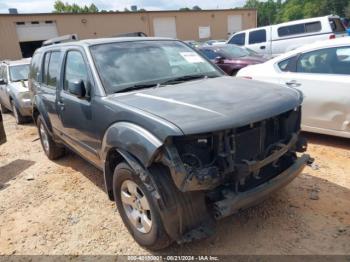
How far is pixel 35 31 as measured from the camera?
27406mm

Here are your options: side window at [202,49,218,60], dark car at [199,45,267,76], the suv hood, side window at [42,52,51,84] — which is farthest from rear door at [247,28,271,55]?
the suv hood

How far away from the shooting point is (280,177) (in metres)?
3.03

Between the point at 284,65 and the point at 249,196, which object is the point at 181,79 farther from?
the point at 284,65

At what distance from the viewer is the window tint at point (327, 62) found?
4867 mm

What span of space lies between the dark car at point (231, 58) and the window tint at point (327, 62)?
5113 mm

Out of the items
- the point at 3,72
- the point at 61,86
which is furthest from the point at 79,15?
the point at 61,86

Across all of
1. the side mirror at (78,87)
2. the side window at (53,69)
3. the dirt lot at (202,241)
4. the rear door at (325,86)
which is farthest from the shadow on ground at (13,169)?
the rear door at (325,86)

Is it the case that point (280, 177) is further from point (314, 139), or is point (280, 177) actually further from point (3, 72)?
point (3, 72)

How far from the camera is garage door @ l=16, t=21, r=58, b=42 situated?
26.9 meters

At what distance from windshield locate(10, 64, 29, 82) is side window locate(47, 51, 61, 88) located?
5030 mm

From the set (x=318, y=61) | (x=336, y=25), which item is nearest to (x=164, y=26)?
(x=336, y=25)

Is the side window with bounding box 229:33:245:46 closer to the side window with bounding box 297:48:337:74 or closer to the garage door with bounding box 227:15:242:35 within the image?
the side window with bounding box 297:48:337:74

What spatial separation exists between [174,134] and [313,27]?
1261cm

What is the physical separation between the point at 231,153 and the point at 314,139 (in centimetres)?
341
